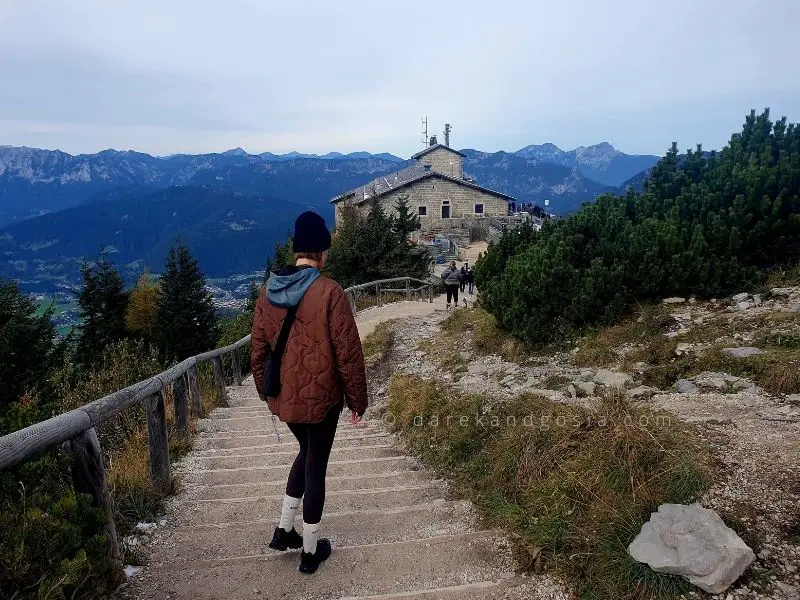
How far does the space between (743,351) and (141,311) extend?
41.8m

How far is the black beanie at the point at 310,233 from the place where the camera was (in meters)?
3.02

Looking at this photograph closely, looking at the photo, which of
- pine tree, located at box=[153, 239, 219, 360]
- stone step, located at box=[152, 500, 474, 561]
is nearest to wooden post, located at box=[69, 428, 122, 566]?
stone step, located at box=[152, 500, 474, 561]

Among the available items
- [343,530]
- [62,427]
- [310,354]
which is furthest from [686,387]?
[62,427]

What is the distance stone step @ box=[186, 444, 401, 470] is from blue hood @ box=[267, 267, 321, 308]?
2.86 meters

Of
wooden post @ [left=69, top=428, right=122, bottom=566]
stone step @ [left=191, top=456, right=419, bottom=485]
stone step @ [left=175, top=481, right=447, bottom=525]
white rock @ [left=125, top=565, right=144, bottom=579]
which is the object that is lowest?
stone step @ [left=191, top=456, right=419, bottom=485]

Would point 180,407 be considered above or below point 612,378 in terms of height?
below

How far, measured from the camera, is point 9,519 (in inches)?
91.4

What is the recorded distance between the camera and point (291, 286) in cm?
299

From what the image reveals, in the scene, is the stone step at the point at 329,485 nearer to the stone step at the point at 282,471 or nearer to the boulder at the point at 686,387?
the stone step at the point at 282,471

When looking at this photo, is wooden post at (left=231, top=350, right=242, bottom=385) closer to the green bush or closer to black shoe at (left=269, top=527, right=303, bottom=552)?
the green bush

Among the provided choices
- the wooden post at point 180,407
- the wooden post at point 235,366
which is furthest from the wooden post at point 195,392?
the wooden post at point 235,366

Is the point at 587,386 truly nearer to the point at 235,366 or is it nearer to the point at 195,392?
the point at 195,392

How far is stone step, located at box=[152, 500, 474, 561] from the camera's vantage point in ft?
11.3

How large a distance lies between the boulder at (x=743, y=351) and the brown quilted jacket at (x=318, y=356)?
4.79 metres
